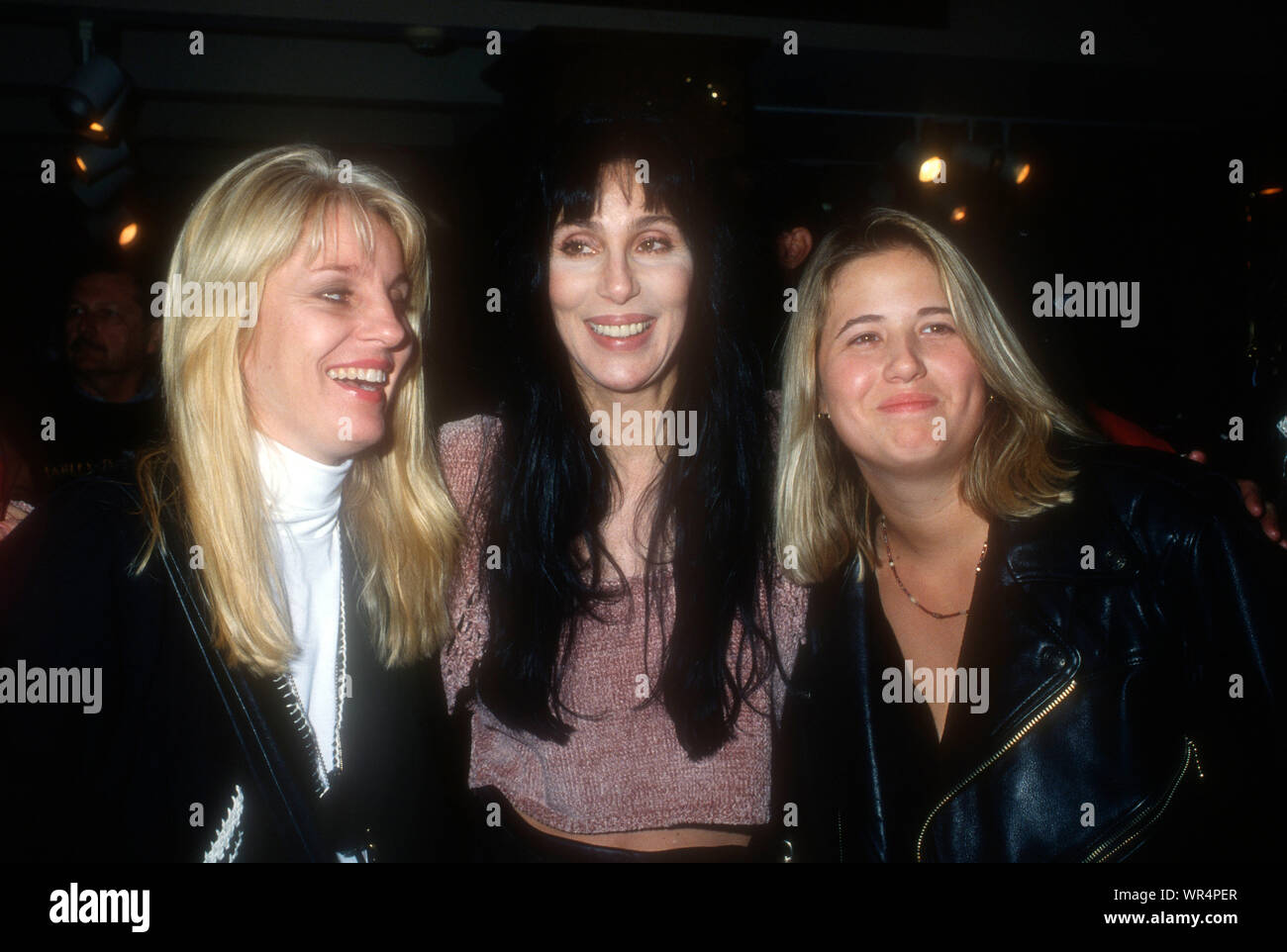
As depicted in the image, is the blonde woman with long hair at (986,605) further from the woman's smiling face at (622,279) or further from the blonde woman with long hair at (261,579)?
the blonde woman with long hair at (261,579)

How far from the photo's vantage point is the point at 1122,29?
3.55m

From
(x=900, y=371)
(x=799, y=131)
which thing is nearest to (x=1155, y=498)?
(x=900, y=371)

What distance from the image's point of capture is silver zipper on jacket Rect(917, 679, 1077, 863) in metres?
1.34

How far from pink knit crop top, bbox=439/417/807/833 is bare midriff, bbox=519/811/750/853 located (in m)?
0.02

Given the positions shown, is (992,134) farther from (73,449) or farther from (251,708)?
(251,708)

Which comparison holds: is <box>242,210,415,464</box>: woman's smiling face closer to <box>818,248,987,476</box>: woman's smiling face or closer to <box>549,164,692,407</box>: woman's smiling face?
<box>549,164,692,407</box>: woman's smiling face

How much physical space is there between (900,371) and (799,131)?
3.94 m

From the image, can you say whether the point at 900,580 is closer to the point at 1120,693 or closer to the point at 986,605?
the point at 986,605

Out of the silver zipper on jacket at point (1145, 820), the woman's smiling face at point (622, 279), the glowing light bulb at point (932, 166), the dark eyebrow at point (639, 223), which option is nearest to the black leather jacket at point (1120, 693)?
the silver zipper on jacket at point (1145, 820)

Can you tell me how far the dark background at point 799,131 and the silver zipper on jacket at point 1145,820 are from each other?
62 centimetres

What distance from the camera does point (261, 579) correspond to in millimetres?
1327

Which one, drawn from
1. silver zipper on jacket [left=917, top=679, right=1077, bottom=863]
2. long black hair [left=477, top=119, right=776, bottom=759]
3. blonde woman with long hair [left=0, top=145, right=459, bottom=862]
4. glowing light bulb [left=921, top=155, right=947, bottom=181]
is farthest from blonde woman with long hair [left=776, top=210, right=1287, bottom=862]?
glowing light bulb [left=921, top=155, right=947, bottom=181]

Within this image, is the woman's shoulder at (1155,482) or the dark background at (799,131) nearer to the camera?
the woman's shoulder at (1155,482)

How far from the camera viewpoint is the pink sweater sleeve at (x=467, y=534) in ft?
5.47
